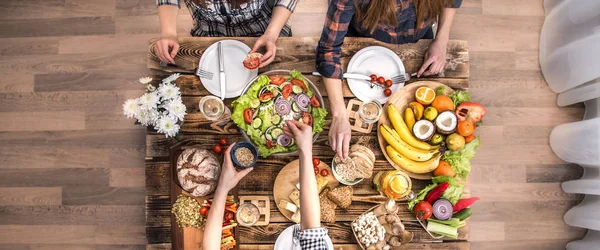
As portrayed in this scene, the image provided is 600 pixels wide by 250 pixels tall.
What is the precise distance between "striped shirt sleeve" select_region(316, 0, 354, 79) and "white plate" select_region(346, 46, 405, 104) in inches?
5.8

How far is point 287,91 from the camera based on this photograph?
6.12ft

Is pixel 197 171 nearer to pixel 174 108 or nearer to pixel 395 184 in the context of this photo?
pixel 174 108

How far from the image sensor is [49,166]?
303 cm

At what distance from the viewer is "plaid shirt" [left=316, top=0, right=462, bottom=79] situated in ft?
5.61

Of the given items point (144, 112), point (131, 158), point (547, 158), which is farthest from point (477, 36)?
point (131, 158)

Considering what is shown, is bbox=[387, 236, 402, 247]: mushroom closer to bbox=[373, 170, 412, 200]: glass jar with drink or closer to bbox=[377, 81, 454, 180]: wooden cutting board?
bbox=[373, 170, 412, 200]: glass jar with drink

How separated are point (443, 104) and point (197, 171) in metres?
1.21

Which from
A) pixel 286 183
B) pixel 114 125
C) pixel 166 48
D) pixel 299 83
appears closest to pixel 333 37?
pixel 299 83

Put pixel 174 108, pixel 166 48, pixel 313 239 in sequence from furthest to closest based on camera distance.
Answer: pixel 166 48
pixel 174 108
pixel 313 239

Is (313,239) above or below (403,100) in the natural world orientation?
below

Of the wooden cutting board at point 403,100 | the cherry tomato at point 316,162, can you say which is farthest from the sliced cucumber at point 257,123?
the wooden cutting board at point 403,100

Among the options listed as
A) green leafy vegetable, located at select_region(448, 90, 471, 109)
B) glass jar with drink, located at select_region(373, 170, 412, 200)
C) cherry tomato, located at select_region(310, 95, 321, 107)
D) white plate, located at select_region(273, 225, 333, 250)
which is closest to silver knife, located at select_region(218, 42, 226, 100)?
cherry tomato, located at select_region(310, 95, 321, 107)

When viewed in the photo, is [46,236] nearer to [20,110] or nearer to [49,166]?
[49,166]

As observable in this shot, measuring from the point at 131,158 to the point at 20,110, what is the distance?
98cm
